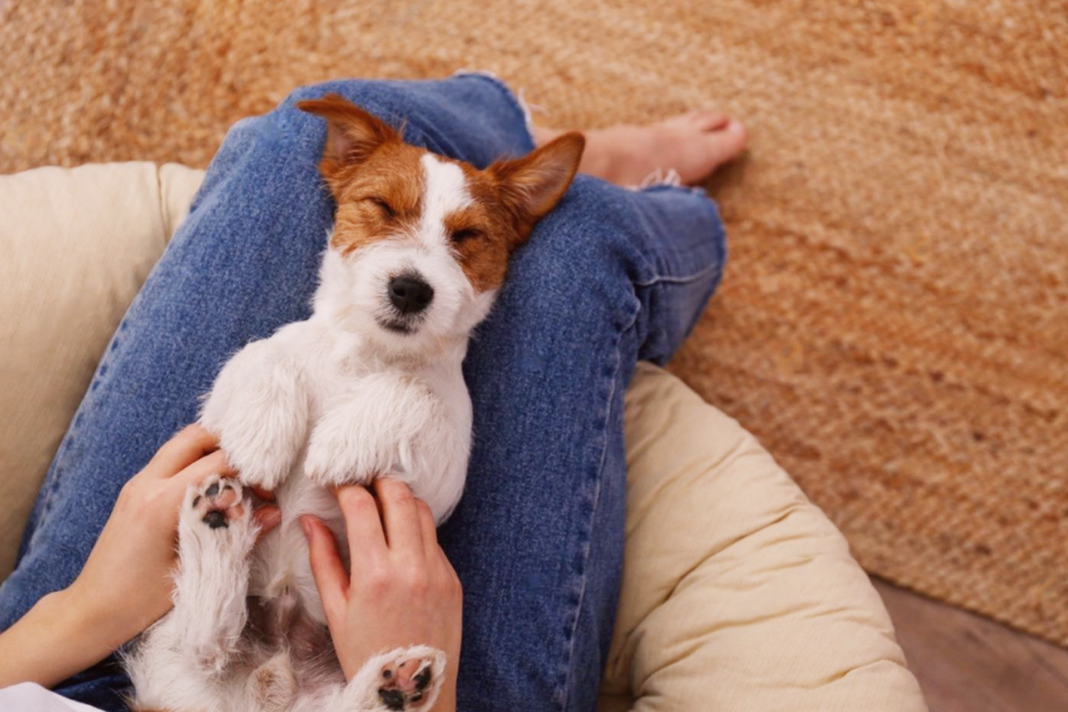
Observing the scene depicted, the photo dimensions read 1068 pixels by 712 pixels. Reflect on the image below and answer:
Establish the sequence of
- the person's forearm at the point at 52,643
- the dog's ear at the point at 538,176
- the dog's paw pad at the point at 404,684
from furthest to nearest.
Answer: the dog's ear at the point at 538,176 < the person's forearm at the point at 52,643 < the dog's paw pad at the point at 404,684

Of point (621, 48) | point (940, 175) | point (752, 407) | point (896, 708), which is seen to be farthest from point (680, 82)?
point (896, 708)

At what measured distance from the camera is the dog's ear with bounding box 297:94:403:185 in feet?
4.76

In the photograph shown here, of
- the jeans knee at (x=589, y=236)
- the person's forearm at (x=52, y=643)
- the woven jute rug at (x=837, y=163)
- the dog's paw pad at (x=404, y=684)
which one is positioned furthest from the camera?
the woven jute rug at (x=837, y=163)

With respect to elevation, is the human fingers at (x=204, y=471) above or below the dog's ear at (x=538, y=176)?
below

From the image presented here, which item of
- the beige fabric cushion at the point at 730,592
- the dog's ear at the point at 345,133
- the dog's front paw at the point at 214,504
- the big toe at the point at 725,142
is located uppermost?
the dog's ear at the point at 345,133

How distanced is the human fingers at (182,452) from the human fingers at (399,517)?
0.99 ft

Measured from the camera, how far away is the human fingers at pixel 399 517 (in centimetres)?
127

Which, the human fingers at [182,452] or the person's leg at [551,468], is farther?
the person's leg at [551,468]

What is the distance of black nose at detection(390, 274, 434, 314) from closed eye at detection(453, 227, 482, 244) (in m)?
0.16

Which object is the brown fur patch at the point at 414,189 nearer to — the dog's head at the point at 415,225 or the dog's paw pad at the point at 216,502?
the dog's head at the point at 415,225

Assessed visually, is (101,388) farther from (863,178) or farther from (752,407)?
(863,178)

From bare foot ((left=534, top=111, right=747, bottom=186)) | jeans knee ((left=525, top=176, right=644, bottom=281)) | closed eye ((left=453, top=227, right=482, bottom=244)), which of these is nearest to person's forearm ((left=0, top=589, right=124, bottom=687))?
closed eye ((left=453, top=227, right=482, bottom=244))

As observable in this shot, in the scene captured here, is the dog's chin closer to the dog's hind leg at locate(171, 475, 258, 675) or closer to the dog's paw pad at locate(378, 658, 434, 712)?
the dog's hind leg at locate(171, 475, 258, 675)

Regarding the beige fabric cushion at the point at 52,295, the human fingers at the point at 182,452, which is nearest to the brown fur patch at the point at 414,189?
the human fingers at the point at 182,452
